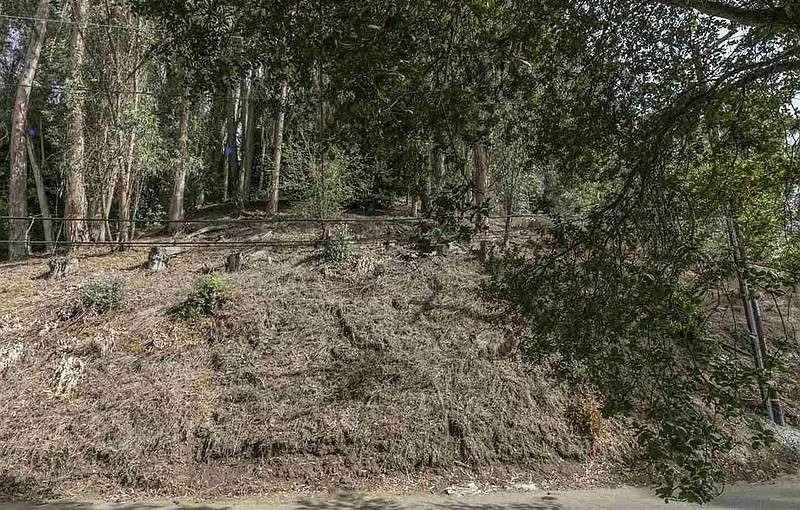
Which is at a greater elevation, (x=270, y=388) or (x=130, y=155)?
(x=130, y=155)

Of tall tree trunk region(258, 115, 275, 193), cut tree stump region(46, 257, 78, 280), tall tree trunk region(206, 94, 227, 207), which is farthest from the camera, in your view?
tall tree trunk region(206, 94, 227, 207)

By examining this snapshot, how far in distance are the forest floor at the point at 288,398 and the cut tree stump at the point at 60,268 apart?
0.16m

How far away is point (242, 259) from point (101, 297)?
2.50m

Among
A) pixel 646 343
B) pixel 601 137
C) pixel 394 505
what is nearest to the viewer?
pixel 646 343

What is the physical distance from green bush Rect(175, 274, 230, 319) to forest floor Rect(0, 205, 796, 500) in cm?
14

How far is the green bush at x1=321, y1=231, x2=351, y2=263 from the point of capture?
10703 millimetres

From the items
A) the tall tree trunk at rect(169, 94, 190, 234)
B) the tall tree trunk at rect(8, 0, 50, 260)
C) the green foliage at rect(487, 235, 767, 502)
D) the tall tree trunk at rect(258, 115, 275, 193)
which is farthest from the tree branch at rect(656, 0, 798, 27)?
the tall tree trunk at rect(258, 115, 275, 193)

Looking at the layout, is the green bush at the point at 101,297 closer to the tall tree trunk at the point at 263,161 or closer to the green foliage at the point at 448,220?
the tall tree trunk at the point at 263,161

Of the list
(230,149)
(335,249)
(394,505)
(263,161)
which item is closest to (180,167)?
(263,161)

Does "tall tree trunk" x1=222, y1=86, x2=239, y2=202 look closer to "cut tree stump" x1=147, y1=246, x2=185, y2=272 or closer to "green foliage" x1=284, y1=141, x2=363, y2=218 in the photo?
"green foliage" x1=284, y1=141, x2=363, y2=218

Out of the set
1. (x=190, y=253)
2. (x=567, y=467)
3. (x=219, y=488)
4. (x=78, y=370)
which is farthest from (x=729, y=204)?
(x=190, y=253)

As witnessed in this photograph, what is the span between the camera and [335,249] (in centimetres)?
1073

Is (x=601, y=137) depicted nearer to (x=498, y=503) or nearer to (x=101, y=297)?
(x=498, y=503)

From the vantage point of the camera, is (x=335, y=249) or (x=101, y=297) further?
(x=335, y=249)
